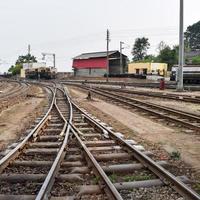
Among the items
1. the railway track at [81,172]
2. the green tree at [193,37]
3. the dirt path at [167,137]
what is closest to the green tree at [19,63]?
the green tree at [193,37]

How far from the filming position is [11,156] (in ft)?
27.8

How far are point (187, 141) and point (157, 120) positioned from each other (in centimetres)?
489

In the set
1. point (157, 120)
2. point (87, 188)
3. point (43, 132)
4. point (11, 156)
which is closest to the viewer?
point (87, 188)

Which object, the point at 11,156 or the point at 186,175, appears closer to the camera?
the point at 186,175

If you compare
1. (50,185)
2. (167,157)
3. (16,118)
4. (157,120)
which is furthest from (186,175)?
(16,118)

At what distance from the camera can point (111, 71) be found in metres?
97.7

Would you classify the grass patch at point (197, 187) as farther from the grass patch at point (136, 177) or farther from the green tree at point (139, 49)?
the green tree at point (139, 49)

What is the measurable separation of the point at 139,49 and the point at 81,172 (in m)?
147

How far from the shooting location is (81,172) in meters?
7.46

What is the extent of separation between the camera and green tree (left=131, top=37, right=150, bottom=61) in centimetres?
15012

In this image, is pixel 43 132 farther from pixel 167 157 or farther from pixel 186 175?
pixel 186 175

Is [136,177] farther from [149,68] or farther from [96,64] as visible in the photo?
[96,64]

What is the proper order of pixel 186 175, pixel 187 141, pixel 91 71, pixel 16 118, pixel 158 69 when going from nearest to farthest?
pixel 186 175, pixel 187 141, pixel 16 118, pixel 158 69, pixel 91 71

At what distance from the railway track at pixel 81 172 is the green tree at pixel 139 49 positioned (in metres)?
141
